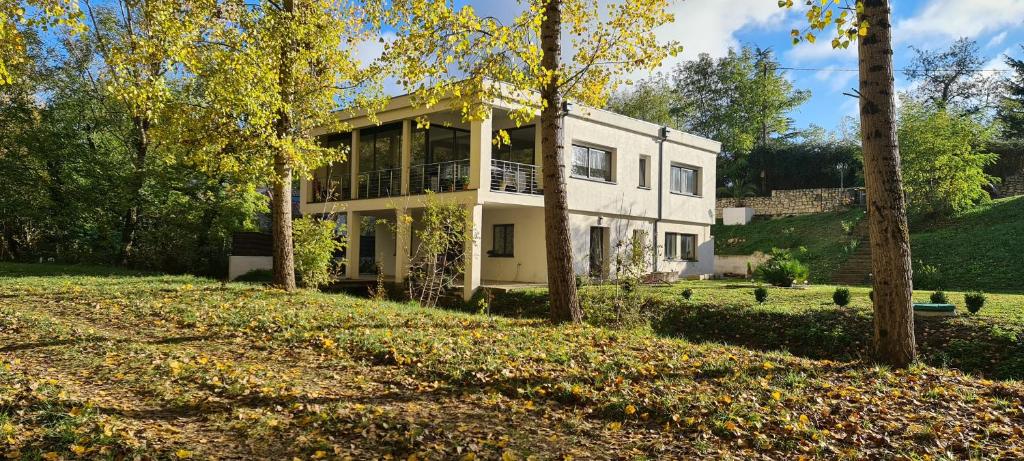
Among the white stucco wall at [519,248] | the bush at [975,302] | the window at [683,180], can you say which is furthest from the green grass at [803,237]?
the bush at [975,302]

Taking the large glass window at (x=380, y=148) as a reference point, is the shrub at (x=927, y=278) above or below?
below

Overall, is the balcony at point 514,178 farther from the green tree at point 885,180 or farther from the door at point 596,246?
the green tree at point 885,180

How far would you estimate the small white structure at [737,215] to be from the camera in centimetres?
3536


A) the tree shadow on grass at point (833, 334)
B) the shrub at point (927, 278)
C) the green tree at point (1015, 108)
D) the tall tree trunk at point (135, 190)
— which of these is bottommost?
the tree shadow on grass at point (833, 334)

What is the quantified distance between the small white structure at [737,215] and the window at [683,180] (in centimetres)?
1029

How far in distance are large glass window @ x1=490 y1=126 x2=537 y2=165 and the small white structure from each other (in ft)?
60.7

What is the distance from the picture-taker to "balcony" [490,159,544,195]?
1902 cm

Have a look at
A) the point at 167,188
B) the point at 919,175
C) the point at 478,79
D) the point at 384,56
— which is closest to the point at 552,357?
the point at 478,79

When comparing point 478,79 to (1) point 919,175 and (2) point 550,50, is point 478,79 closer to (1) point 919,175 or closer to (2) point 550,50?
(2) point 550,50

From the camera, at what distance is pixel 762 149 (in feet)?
139

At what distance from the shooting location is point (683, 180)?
83.7 ft

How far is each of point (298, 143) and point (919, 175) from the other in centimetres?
2595

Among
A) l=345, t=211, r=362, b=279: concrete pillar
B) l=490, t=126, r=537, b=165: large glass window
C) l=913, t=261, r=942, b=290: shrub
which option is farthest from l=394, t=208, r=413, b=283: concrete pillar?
l=913, t=261, r=942, b=290: shrub

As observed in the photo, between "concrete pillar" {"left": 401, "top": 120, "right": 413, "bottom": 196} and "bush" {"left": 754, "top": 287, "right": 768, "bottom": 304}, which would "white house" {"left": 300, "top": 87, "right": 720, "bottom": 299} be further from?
"bush" {"left": 754, "top": 287, "right": 768, "bottom": 304}
